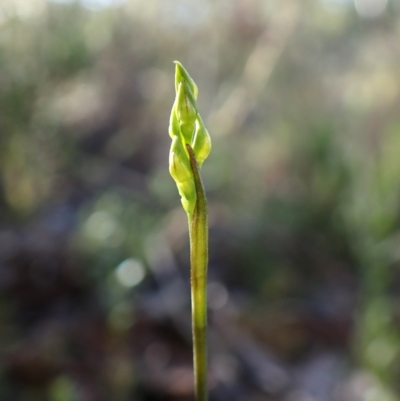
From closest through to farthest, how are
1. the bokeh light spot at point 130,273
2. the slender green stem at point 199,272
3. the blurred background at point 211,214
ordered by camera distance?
the slender green stem at point 199,272, the blurred background at point 211,214, the bokeh light spot at point 130,273

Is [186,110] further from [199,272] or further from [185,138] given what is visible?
[199,272]

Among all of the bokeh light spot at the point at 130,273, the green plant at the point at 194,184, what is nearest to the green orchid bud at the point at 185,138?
the green plant at the point at 194,184

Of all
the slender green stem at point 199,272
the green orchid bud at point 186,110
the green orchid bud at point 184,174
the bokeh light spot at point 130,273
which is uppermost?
the green orchid bud at point 186,110

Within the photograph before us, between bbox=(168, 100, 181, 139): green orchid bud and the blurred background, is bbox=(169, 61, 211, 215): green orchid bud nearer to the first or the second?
bbox=(168, 100, 181, 139): green orchid bud

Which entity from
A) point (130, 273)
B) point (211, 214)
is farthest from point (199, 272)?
point (211, 214)

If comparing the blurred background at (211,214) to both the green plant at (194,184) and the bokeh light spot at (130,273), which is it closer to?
the bokeh light spot at (130,273)

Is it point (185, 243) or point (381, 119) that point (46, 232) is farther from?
point (381, 119)

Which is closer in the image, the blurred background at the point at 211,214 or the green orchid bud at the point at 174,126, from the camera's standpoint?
the green orchid bud at the point at 174,126

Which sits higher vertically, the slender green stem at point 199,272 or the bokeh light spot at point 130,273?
the slender green stem at point 199,272
